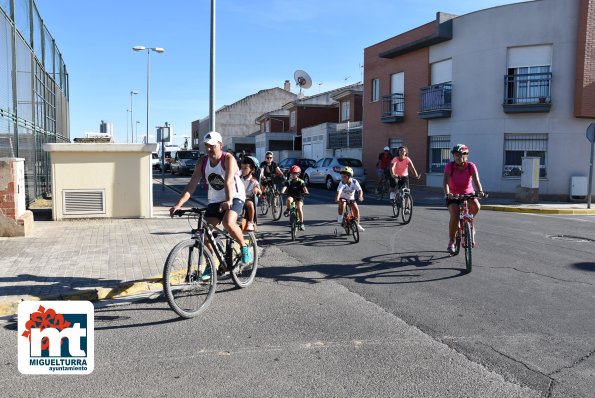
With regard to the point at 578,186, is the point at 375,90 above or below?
above

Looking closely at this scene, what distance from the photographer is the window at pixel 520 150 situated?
2017 centimetres

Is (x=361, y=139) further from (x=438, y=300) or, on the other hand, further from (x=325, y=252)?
(x=438, y=300)

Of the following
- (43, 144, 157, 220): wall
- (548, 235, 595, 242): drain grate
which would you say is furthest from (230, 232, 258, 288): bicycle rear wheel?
(548, 235, 595, 242): drain grate

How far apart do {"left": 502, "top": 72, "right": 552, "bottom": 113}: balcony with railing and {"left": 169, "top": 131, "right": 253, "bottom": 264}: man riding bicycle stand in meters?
16.9

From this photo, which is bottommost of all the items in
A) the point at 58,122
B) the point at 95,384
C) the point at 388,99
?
the point at 95,384

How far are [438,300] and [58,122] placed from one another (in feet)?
61.1

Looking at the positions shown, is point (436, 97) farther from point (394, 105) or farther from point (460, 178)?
point (460, 178)

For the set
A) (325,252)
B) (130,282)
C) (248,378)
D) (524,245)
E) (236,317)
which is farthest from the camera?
(524,245)

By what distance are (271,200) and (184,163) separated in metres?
29.2

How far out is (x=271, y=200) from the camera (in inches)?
536

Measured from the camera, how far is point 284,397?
3.54m

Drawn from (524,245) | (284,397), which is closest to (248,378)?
(284,397)

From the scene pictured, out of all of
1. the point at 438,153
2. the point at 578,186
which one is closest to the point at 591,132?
the point at 578,186

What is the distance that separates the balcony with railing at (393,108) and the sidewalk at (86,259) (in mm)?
17212
